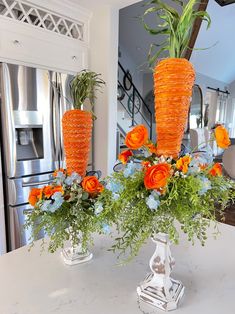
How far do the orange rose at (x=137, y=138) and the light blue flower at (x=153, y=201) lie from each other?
0.14m

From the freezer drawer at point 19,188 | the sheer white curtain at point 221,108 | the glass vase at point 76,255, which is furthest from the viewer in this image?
the sheer white curtain at point 221,108

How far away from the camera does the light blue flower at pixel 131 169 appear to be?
0.67 m

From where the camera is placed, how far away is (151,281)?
0.79m

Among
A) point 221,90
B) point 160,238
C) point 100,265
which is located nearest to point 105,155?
point 100,265

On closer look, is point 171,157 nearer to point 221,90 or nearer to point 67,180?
point 67,180

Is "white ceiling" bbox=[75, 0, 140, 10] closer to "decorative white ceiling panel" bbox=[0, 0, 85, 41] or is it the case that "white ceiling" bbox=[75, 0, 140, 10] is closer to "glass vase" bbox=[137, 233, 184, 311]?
"decorative white ceiling panel" bbox=[0, 0, 85, 41]

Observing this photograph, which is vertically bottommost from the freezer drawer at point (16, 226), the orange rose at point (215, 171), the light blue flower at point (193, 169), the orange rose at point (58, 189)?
the freezer drawer at point (16, 226)

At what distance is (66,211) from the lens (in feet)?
2.77

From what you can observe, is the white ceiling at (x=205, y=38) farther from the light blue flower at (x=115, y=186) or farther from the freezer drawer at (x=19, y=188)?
the light blue flower at (x=115, y=186)

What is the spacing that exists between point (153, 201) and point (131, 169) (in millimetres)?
111

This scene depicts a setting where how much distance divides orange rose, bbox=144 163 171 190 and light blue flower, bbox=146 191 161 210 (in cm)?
2

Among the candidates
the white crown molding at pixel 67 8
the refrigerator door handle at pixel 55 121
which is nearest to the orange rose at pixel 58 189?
the refrigerator door handle at pixel 55 121

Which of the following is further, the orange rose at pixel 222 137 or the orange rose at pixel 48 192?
the orange rose at pixel 48 192

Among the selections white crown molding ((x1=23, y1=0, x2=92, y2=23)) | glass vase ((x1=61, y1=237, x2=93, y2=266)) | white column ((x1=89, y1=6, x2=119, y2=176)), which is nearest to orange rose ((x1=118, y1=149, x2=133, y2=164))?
glass vase ((x1=61, y1=237, x2=93, y2=266))
